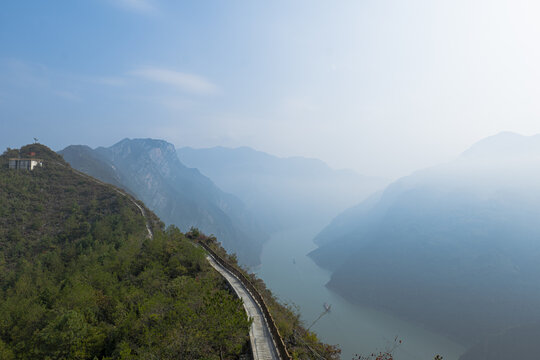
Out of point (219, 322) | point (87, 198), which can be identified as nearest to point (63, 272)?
point (87, 198)

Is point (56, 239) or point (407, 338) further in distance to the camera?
point (407, 338)

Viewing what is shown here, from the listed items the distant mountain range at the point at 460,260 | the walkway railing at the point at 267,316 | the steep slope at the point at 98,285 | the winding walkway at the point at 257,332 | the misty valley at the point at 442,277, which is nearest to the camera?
the steep slope at the point at 98,285

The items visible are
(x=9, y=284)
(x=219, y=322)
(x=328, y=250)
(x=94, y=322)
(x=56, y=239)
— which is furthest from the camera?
(x=328, y=250)

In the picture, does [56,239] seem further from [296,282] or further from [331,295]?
[296,282]

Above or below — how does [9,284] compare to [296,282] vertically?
above

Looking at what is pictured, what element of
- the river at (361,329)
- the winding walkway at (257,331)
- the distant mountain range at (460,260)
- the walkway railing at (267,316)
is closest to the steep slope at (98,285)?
the winding walkway at (257,331)

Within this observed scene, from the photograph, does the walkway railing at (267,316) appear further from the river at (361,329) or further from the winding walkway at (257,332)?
the river at (361,329)

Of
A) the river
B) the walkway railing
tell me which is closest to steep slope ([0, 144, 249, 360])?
the walkway railing

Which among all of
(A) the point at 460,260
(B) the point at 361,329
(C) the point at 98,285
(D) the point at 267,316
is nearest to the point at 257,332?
(D) the point at 267,316
